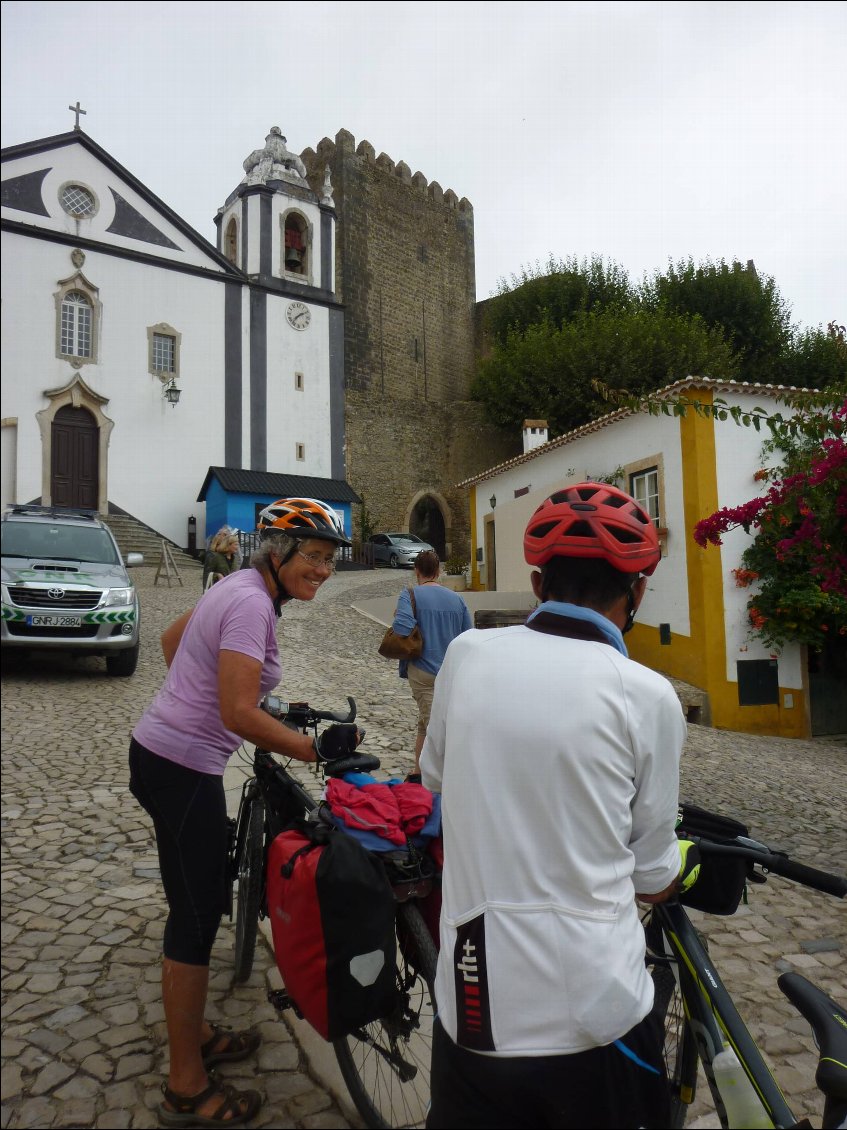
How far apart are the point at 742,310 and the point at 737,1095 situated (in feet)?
102

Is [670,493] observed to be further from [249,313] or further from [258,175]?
[258,175]

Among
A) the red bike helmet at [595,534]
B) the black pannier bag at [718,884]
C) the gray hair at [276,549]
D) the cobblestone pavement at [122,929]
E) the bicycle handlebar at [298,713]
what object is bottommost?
the cobblestone pavement at [122,929]

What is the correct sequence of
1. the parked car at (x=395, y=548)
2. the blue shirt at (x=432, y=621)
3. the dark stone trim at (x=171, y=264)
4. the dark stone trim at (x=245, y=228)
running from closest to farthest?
the blue shirt at (x=432, y=621)
the dark stone trim at (x=171, y=264)
the parked car at (x=395, y=548)
the dark stone trim at (x=245, y=228)

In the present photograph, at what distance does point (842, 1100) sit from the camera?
1.39 meters

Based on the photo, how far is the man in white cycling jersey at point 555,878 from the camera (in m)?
1.22

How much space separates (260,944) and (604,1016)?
2512 mm

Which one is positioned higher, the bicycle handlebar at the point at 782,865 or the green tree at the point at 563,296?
the green tree at the point at 563,296

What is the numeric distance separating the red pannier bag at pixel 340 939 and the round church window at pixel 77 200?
81.7ft

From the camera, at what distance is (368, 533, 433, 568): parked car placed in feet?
83.6

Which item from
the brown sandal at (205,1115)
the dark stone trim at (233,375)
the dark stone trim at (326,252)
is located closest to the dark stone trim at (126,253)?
the dark stone trim at (233,375)

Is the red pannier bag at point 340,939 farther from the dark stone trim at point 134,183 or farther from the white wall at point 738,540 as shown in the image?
the dark stone trim at point 134,183

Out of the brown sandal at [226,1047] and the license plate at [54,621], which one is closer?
the brown sandal at [226,1047]

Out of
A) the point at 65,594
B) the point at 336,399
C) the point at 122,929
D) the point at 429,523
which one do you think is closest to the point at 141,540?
the point at 336,399

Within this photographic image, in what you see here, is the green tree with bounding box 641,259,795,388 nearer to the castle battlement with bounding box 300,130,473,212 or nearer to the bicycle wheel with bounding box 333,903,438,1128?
the castle battlement with bounding box 300,130,473,212
